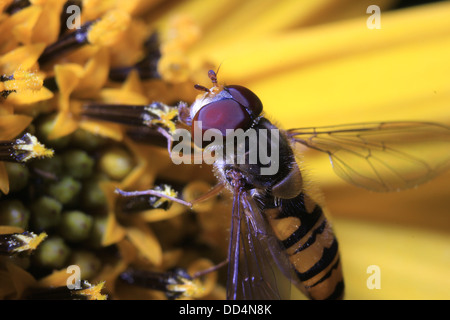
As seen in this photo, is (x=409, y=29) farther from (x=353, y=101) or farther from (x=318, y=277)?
(x=318, y=277)

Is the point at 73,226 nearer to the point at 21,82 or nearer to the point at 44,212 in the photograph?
the point at 44,212

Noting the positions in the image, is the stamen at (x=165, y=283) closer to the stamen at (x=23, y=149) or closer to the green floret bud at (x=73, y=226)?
the green floret bud at (x=73, y=226)

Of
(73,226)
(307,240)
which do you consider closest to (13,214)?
(73,226)

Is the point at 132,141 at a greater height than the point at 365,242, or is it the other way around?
the point at 132,141

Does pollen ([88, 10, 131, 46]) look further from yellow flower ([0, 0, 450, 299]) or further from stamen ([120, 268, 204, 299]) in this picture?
stamen ([120, 268, 204, 299])

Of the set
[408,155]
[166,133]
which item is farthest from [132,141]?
[408,155]

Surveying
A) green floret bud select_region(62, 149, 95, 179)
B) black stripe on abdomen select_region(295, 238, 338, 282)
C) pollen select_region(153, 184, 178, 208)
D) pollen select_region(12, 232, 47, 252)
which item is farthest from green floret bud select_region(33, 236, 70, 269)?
black stripe on abdomen select_region(295, 238, 338, 282)

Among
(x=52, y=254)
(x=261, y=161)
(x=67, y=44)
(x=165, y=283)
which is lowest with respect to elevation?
(x=165, y=283)
